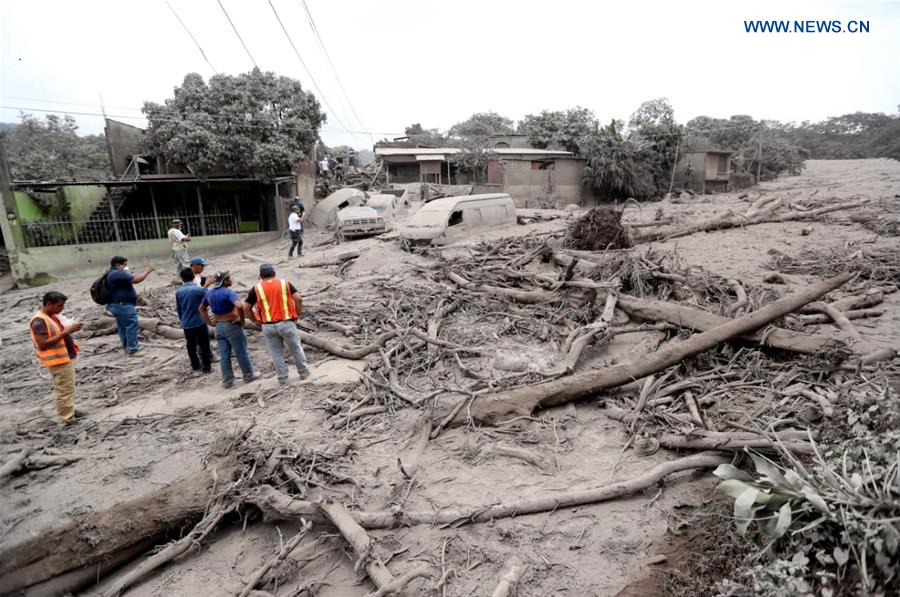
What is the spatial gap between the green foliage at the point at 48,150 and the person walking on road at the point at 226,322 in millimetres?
21929

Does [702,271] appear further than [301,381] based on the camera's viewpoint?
Yes

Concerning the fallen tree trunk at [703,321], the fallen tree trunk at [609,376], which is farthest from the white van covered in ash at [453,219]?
the fallen tree trunk at [609,376]

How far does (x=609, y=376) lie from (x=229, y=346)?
5.06 meters

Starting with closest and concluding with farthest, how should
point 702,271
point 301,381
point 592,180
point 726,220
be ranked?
point 301,381 → point 702,271 → point 726,220 → point 592,180

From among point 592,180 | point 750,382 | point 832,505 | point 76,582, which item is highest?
point 592,180

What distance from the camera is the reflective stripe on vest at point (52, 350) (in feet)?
18.2

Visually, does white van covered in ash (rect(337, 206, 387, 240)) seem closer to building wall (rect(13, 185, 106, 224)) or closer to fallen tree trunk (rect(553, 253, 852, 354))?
building wall (rect(13, 185, 106, 224))

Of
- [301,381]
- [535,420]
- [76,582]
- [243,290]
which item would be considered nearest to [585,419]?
[535,420]

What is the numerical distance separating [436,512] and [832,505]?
258 centimetres

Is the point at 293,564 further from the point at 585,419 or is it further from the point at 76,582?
the point at 585,419

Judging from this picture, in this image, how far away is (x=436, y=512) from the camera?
389cm

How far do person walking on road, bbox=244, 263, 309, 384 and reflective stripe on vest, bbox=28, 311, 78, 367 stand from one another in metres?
2.00

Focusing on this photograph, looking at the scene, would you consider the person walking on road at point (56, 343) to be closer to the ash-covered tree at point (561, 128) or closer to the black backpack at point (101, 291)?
the black backpack at point (101, 291)

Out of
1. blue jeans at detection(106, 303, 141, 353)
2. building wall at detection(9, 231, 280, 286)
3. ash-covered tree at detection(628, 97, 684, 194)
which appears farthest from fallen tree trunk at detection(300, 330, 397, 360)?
ash-covered tree at detection(628, 97, 684, 194)
